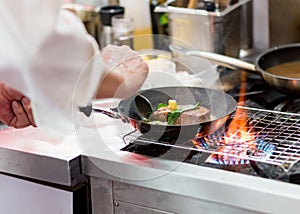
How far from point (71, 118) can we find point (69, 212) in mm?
318

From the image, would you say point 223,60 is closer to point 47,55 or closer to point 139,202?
point 139,202

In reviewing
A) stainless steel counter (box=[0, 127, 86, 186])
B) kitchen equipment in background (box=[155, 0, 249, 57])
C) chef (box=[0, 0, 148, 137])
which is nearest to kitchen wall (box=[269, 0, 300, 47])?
kitchen equipment in background (box=[155, 0, 249, 57])

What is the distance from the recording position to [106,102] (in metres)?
1.17

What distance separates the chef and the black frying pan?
0.23 metres

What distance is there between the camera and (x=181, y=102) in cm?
117

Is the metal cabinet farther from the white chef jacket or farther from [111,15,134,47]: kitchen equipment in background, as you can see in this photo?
[111,15,134,47]: kitchen equipment in background

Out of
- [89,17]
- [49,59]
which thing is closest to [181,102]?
[49,59]

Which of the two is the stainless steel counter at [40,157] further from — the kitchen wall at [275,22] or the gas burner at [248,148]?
the kitchen wall at [275,22]

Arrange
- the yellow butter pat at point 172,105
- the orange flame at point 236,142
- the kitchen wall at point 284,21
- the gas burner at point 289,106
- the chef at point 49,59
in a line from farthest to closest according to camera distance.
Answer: the kitchen wall at point 284,21 → the gas burner at point 289,106 → the yellow butter pat at point 172,105 → the orange flame at point 236,142 → the chef at point 49,59

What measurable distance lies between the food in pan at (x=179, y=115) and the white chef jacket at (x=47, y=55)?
0.27 meters

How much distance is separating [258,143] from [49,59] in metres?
0.43

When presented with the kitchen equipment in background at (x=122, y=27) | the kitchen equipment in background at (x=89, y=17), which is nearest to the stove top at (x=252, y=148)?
the kitchen equipment in background at (x=122, y=27)

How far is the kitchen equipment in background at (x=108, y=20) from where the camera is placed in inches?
67.4

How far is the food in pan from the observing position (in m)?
1.08
